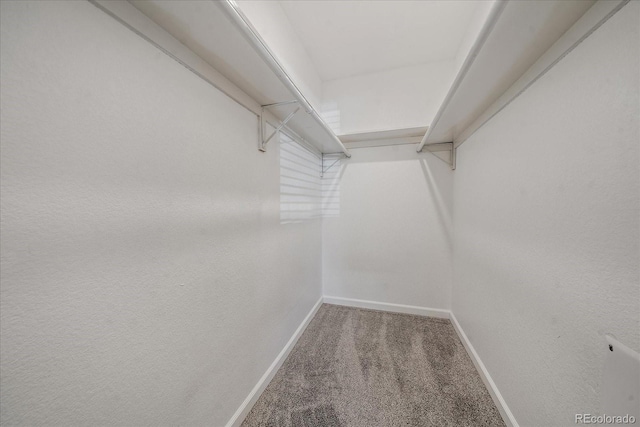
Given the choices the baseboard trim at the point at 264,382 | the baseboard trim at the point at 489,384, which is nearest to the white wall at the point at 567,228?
Answer: the baseboard trim at the point at 489,384

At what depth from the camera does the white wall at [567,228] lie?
66 centimetres

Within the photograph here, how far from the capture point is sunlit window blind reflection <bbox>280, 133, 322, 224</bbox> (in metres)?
1.79

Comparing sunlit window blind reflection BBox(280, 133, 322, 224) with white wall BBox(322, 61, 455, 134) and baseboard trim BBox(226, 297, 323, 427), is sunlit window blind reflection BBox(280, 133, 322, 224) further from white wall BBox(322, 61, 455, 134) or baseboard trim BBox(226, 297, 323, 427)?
baseboard trim BBox(226, 297, 323, 427)

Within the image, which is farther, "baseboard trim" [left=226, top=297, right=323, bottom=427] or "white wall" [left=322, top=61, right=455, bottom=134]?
"white wall" [left=322, top=61, right=455, bottom=134]

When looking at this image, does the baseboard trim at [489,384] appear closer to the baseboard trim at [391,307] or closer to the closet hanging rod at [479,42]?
the baseboard trim at [391,307]

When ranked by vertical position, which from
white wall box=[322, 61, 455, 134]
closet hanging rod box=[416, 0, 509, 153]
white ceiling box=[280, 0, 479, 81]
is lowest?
closet hanging rod box=[416, 0, 509, 153]

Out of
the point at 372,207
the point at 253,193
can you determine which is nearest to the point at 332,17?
the point at 253,193

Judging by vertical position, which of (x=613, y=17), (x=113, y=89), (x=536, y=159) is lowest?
(x=536, y=159)

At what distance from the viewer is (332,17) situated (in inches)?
71.4

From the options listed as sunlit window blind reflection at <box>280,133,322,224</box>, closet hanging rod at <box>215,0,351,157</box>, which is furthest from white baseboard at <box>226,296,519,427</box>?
closet hanging rod at <box>215,0,351,157</box>

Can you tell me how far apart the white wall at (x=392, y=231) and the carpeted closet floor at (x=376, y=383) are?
0.49 metres

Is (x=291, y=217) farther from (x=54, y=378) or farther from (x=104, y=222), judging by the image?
(x=54, y=378)

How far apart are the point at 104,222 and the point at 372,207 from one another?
2315mm

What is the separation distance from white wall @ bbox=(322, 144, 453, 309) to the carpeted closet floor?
488mm
